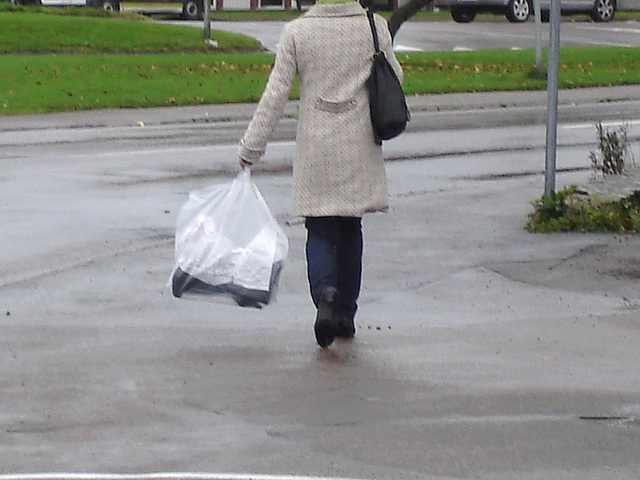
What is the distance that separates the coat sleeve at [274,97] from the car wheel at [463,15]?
115 feet

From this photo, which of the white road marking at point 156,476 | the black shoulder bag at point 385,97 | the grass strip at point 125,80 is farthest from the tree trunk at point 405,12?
the white road marking at point 156,476

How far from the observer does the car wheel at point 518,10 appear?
1617 inches

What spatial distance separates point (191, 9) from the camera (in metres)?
43.2

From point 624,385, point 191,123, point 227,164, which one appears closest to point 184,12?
point 191,123

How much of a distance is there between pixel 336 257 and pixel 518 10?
3506cm

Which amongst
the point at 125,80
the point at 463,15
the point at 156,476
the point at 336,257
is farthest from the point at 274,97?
the point at 463,15

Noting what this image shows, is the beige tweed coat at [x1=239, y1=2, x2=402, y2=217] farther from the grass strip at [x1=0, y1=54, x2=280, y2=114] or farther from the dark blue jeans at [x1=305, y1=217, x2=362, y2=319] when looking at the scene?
the grass strip at [x1=0, y1=54, x2=280, y2=114]

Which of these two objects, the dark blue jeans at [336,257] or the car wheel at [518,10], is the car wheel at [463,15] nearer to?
the car wheel at [518,10]

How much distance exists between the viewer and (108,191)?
12.5 metres

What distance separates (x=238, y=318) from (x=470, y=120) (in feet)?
40.1

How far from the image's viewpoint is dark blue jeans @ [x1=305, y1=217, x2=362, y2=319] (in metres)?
7.16

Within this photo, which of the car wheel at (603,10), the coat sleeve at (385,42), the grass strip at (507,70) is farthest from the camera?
the car wheel at (603,10)

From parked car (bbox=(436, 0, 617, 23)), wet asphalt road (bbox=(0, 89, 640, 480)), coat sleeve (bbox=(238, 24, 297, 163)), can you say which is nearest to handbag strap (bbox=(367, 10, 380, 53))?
coat sleeve (bbox=(238, 24, 297, 163))

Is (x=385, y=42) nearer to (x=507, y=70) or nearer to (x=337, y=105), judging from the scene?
(x=337, y=105)
